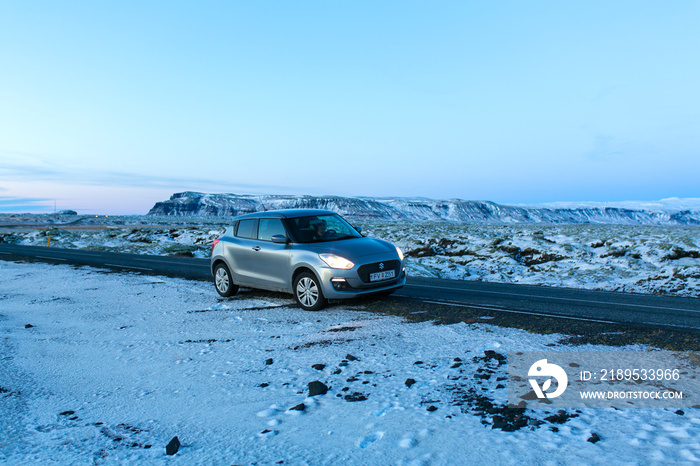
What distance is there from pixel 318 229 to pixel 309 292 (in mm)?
1327

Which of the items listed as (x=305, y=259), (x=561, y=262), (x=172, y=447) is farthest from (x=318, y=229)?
(x=561, y=262)

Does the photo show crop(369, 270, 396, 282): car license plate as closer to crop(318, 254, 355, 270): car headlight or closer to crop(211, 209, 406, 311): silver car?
crop(211, 209, 406, 311): silver car

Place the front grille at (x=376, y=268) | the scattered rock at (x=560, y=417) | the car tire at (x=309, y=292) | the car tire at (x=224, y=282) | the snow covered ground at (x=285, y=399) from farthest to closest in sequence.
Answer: the car tire at (x=224, y=282), the car tire at (x=309, y=292), the front grille at (x=376, y=268), the scattered rock at (x=560, y=417), the snow covered ground at (x=285, y=399)

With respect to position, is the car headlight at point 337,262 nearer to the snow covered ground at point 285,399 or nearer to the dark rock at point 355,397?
the snow covered ground at point 285,399

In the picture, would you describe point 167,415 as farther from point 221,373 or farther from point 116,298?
point 116,298

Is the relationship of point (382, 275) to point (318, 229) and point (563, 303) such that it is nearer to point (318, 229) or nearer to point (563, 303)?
point (318, 229)

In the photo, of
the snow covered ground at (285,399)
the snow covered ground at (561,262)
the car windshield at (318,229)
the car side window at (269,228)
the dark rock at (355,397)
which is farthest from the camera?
the snow covered ground at (561,262)

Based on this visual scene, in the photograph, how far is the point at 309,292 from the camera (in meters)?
8.48

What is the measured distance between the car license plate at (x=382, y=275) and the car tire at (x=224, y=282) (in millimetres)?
3220

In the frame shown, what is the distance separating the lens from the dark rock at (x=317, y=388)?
14.7ft

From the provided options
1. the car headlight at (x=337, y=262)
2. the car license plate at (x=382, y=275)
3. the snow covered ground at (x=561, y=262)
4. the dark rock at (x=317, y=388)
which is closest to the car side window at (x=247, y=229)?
the car headlight at (x=337, y=262)

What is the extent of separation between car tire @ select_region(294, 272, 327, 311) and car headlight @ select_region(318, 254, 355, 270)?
417 millimetres

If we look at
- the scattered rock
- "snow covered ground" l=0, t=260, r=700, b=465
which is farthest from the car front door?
the scattered rock

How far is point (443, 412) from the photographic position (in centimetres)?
392
